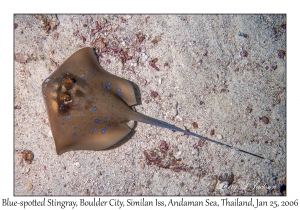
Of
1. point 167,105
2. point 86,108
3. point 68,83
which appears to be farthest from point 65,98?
point 167,105

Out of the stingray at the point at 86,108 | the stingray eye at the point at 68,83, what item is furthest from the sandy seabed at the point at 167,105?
the stingray eye at the point at 68,83

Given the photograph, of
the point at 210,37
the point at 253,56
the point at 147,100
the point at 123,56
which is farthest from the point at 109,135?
the point at 253,56

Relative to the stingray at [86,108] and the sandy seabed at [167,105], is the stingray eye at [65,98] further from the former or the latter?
the sandy seabed at [167,105]

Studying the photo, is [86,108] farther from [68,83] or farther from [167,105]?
[167,105]

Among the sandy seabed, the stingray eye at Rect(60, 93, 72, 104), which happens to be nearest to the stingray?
the stingray eye at Rect(60, 93, 72, 104)

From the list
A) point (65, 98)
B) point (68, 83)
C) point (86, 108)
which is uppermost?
point (68, 83)

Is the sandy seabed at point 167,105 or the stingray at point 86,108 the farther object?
the sandy seabed at point 167,105

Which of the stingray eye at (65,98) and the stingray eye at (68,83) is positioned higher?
→ the stingray eye at (68,83)

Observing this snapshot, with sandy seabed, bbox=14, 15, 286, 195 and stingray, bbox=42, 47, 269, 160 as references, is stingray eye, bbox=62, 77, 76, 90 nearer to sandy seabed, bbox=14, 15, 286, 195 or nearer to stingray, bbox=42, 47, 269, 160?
stingray, bbox=42, 47, 269, 160
